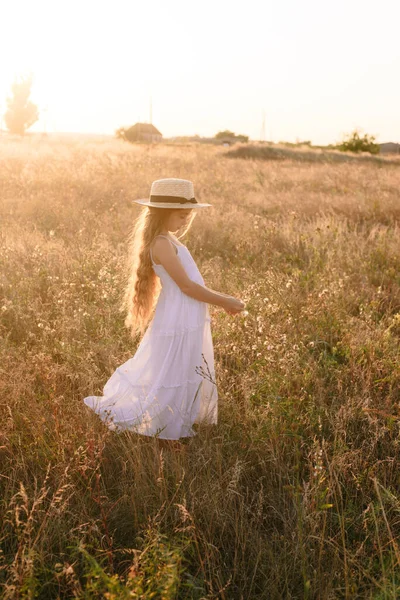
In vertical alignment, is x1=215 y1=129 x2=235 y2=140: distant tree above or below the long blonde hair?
above

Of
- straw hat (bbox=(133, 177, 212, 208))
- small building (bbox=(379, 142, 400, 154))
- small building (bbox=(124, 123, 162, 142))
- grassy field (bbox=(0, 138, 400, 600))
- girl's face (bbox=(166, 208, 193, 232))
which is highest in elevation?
small building (bbox=(124, 123, 162, 142))

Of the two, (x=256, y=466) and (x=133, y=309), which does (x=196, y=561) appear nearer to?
(x=256, y=466)

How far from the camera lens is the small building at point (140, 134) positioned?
52688mm

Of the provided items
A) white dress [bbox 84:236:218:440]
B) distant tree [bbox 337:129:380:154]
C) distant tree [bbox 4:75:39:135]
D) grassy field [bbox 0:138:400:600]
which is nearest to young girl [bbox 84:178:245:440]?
white dress [bbox 84:236:218:440]

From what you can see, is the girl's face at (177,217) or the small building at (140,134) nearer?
the girl's face at (177,217)

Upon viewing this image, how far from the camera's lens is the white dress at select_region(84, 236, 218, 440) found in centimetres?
290

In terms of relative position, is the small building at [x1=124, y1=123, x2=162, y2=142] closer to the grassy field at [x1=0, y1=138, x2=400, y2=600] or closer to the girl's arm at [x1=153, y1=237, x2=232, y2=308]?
the grassy field at [x1=0, y1=138, x2=400, y2=600]

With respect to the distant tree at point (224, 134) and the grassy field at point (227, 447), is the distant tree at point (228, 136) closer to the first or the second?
the distant tree at point (224, 134)

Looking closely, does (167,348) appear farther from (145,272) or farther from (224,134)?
(224,134)

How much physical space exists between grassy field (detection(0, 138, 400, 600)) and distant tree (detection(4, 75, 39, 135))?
171 ft

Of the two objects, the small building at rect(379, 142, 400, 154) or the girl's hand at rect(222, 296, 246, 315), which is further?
the small building at rect(379, 142, 400, 154)

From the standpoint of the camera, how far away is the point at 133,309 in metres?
3.10

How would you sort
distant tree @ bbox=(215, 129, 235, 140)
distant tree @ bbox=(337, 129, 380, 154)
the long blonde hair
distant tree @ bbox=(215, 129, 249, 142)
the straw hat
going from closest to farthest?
1. the straw hat
2. the long blonde hair
3. distant tree @ bbox=(337, 129, 380, 154)
4. distant tree @ bbox=(215, 129, 249, 142)
5. distant tree @ bbox=(215, 129, 235, 140)

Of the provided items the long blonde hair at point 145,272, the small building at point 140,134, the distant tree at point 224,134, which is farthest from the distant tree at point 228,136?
the long blonde hair at point 145,272
